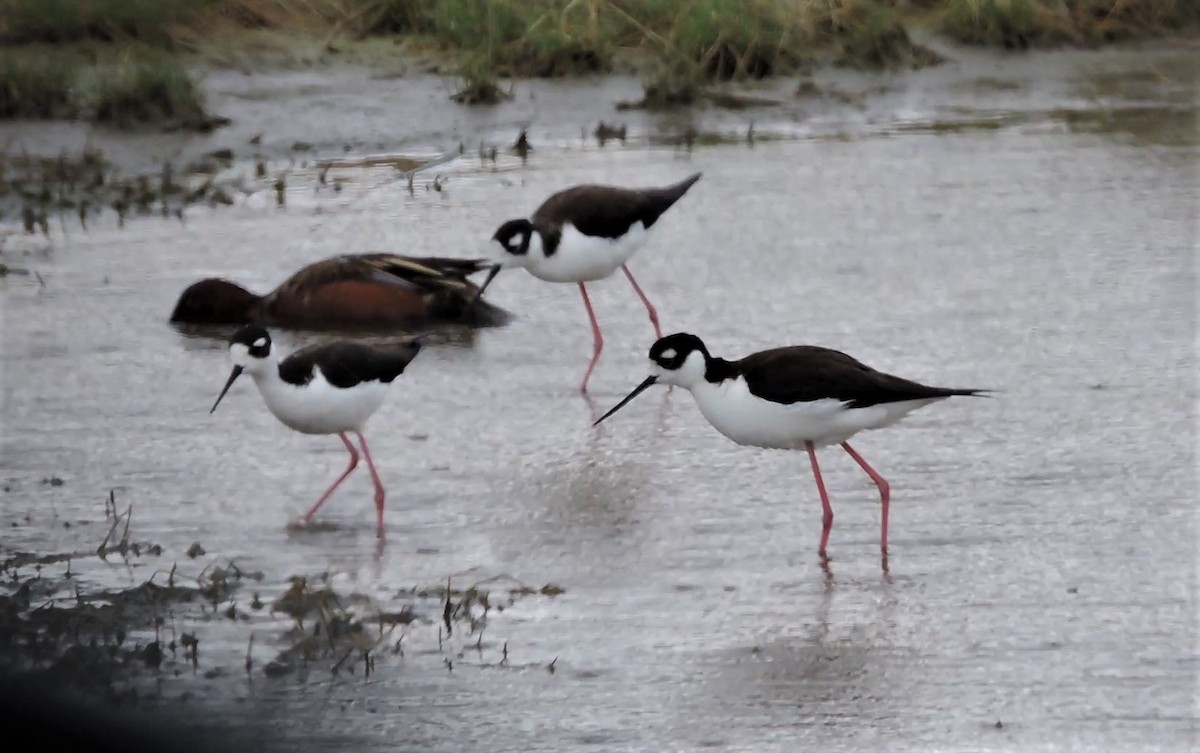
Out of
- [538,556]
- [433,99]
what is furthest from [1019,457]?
[433,99]

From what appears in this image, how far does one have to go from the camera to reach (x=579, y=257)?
8750mm

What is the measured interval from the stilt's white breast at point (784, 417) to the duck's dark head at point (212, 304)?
332 cm

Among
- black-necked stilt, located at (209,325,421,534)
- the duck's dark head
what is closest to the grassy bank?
the duck's dark head

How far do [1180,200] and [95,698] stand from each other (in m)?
8.33

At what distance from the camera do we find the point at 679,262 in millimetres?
10031

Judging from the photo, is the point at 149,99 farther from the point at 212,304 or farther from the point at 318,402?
the point at 318,402

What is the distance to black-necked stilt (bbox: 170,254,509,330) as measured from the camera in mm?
8914

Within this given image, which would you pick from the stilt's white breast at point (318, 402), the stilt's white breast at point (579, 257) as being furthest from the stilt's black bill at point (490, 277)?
the stilt's white breast at point (318, 402)

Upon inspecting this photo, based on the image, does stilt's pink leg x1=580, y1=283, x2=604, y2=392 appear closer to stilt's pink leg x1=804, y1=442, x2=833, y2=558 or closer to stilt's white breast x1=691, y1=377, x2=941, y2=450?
stilt's white breast x1=691, y1=377, x2=941, y2=450

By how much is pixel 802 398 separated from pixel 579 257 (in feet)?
9.35

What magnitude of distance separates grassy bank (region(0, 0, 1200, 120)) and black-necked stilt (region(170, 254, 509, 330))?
4.60 meters

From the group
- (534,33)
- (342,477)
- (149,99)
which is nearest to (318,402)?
(342,477)

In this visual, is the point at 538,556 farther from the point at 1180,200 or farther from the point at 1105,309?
the point at 1180,200

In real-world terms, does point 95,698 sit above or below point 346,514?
above
